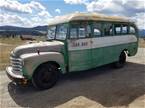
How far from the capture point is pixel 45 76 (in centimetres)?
927

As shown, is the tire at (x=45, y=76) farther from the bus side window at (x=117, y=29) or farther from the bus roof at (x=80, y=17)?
the bus side window at (x=117, y=29)

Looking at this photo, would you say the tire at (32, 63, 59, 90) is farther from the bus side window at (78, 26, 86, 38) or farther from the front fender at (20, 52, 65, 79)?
the bus side window at (78, 26, 86, 38)

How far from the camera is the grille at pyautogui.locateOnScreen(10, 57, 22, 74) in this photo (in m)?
9.01

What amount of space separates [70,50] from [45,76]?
1495 mm

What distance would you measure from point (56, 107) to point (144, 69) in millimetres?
6196

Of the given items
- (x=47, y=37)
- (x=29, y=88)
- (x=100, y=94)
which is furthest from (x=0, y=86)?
(x=100, y=94)

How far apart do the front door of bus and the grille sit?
79.7 inches

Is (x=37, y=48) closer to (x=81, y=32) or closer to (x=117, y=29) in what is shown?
(x=81, y=32)

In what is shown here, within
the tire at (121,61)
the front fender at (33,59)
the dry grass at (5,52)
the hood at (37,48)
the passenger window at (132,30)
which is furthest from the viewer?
the dry grass at (5,52)

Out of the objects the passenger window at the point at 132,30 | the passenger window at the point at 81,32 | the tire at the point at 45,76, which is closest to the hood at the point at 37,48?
the tire at the point at 45,76

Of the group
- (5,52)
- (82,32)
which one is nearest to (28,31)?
(5,52)

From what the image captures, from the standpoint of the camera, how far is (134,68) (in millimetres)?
12672

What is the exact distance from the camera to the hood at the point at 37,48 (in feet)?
30.0

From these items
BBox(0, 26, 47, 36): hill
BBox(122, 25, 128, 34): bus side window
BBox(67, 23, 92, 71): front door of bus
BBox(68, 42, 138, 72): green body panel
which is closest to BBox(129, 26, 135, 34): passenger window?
BBox(122, 25, 128, 34): bus side window
